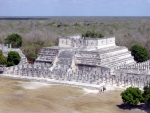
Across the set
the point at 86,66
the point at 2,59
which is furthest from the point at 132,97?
the point at 2,59

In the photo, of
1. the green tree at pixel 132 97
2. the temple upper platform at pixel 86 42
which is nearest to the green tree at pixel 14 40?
the temple upper platform at pixel 86 42

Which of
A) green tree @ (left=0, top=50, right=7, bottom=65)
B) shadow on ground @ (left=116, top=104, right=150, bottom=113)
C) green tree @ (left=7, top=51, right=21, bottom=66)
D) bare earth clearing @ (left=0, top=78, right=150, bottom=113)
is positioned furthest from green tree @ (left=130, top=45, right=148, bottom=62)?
shadow on ground @ (left=116, top=104, right=150, bottom=113)

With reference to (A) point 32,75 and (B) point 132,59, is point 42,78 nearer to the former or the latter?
(A) point 32,75

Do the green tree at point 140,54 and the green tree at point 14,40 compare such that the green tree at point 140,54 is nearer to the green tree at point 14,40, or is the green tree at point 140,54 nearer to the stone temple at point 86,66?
the stone temple at point 86,66

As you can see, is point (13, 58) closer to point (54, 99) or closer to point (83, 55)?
point (83, 55)

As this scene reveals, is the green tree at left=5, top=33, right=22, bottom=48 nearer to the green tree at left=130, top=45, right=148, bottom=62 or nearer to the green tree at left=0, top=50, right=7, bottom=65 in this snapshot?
the green tree at left=0, top=50, right=7, bottom=65

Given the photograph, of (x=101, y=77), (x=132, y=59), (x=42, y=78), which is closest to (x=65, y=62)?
(x=42, y=78)
